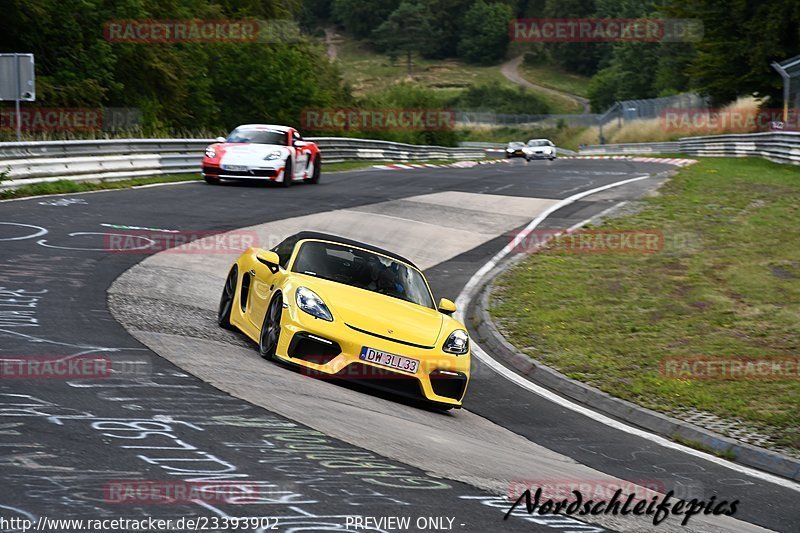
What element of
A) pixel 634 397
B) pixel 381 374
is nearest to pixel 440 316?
pixel 381 374

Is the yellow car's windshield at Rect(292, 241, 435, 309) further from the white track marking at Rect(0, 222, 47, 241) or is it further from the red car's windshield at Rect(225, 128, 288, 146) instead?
the red car's windshield at Rect(225, 128, 288, 146)

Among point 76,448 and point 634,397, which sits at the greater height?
point 76,448

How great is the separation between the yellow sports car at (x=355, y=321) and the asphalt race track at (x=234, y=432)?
0.72 feet

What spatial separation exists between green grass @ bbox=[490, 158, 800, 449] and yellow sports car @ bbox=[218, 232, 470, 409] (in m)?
2.16

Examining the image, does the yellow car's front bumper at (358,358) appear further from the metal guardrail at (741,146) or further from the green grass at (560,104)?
the green grass at (560,104)

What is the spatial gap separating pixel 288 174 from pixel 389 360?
57.8ft

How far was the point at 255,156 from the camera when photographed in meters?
25.2

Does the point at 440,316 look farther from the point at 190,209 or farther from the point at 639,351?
the point at 190,209

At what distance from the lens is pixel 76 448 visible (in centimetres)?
568

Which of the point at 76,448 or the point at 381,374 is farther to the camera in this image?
the point at 381,374

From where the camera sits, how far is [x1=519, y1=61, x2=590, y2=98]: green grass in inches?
6132

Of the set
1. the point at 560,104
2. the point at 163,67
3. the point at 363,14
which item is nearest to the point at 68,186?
the point at 163,67

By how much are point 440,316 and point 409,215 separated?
12.6 metres

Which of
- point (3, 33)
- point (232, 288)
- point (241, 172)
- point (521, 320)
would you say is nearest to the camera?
point (232, 288)
